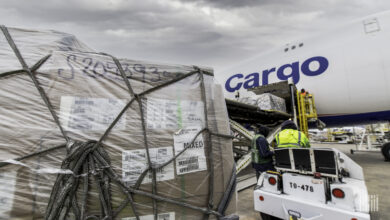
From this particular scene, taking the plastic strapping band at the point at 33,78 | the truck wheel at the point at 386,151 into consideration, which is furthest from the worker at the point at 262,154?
the truck wheel at the point at 386,151

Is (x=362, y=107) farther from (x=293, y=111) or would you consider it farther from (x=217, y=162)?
(x=217, y=162)

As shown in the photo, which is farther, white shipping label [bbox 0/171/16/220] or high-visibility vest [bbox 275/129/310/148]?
high-visibility vest [bbox 275/129/310/148]

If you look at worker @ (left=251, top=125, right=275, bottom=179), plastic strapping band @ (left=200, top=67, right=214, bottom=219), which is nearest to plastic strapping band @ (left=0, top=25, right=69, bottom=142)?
plastic strapping band @ (left=200, top=67, right=214, bottom=219)

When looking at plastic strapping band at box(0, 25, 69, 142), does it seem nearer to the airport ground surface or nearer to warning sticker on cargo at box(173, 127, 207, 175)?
warning sticker on cargo at box(173, 127, 207, 175)

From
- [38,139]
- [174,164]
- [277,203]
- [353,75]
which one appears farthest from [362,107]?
[38,139]

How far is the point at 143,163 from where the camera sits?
5.44 feet

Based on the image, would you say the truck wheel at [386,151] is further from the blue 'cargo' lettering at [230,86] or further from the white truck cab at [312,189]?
the white truck cab at [312,189]

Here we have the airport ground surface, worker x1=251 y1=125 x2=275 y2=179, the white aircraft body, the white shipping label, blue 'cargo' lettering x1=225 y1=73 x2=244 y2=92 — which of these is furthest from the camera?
blue 'cargo' lettering x1=225 y1=73 x2=244 y2=92

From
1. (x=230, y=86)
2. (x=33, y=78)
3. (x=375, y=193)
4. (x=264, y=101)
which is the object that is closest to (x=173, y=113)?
(x=33, y=78)

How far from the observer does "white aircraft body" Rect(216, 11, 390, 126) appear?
5887mm

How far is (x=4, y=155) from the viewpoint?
1.39 metres

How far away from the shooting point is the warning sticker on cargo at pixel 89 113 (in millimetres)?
1560

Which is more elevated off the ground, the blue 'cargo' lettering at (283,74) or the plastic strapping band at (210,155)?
the blue 'cargo' lettering at (283,74)

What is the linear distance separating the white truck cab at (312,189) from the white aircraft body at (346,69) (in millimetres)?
4755
